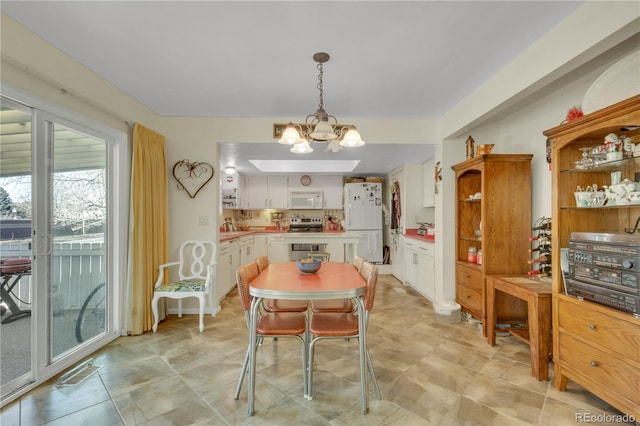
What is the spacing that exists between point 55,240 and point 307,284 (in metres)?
2.02

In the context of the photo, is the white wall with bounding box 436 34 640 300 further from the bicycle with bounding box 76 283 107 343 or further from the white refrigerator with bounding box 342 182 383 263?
the bicycle with bounding box 76 283 107 343

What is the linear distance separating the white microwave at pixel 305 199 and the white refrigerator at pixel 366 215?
838 mm

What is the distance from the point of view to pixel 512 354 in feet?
8.14

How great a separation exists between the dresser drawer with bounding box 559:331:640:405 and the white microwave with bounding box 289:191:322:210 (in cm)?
492

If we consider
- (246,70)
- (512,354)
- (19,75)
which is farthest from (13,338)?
(512,354)

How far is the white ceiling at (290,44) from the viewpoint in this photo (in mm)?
1660

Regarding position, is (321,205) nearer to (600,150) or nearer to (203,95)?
(203,95)

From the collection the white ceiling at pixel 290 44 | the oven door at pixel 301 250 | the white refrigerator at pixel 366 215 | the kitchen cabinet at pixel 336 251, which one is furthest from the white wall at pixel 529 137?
the oven door at pixel 301 250

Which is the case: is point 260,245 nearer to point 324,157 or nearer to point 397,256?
point 324,157

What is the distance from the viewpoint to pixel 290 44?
1.98 meters

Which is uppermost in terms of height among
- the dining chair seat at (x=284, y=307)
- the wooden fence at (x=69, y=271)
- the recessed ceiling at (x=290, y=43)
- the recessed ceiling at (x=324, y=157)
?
the recessed ceiling at (x=290, y=43)

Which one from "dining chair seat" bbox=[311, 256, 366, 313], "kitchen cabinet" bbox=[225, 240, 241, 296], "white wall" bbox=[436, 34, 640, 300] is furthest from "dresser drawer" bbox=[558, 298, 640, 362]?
"kitchen cabinet" bbox=[225, 240, 241, 296]

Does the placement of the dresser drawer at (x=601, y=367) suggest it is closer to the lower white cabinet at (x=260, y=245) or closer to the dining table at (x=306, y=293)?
the dining table at (x=306, y=293)

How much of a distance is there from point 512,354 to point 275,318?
6.79 ft
